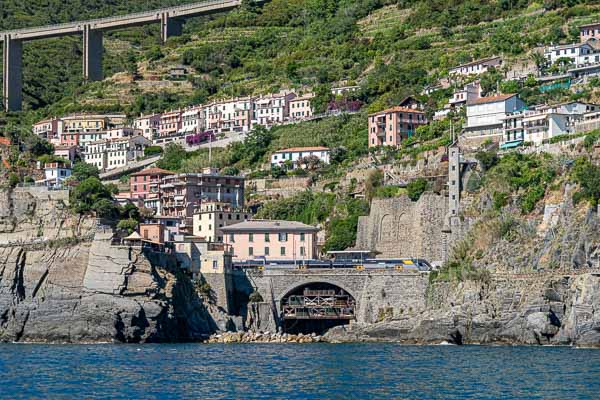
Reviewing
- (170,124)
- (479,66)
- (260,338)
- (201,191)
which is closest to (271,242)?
(260,338)

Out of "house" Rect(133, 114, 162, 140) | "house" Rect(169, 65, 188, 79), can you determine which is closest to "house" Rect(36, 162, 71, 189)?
"house" Rect(133, 114, 162, 140)

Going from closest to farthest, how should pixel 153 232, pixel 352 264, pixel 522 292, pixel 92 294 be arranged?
pixel 522 292 → pixel 92 294 → pixel 153 232 → pixel 352 264

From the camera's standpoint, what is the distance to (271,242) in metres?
99.6

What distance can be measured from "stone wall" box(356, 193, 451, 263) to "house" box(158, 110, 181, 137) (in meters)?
45.4

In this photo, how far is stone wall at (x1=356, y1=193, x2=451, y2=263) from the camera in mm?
95875

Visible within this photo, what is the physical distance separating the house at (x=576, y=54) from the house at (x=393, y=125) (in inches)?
471

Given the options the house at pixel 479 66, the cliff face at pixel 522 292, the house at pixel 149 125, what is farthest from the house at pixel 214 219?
the house at pixel 149 125

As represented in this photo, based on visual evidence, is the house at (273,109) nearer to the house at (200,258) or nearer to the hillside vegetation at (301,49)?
the hillside vegetation at (301,49)

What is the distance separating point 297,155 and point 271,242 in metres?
21.1

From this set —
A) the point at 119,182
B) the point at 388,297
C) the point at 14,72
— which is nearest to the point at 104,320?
the point at 388,297

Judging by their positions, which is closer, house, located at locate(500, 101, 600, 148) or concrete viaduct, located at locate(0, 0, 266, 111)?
house, located at locate(500, 101, 600, 148)

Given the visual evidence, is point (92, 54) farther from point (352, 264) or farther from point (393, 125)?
point (352, 264)

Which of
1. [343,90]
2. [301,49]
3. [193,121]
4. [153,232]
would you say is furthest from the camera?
[301,49]

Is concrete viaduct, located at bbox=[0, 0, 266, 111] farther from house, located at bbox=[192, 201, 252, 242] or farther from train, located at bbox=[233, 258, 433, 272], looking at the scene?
train, located at bbox=[233, 258, 433, 272]
